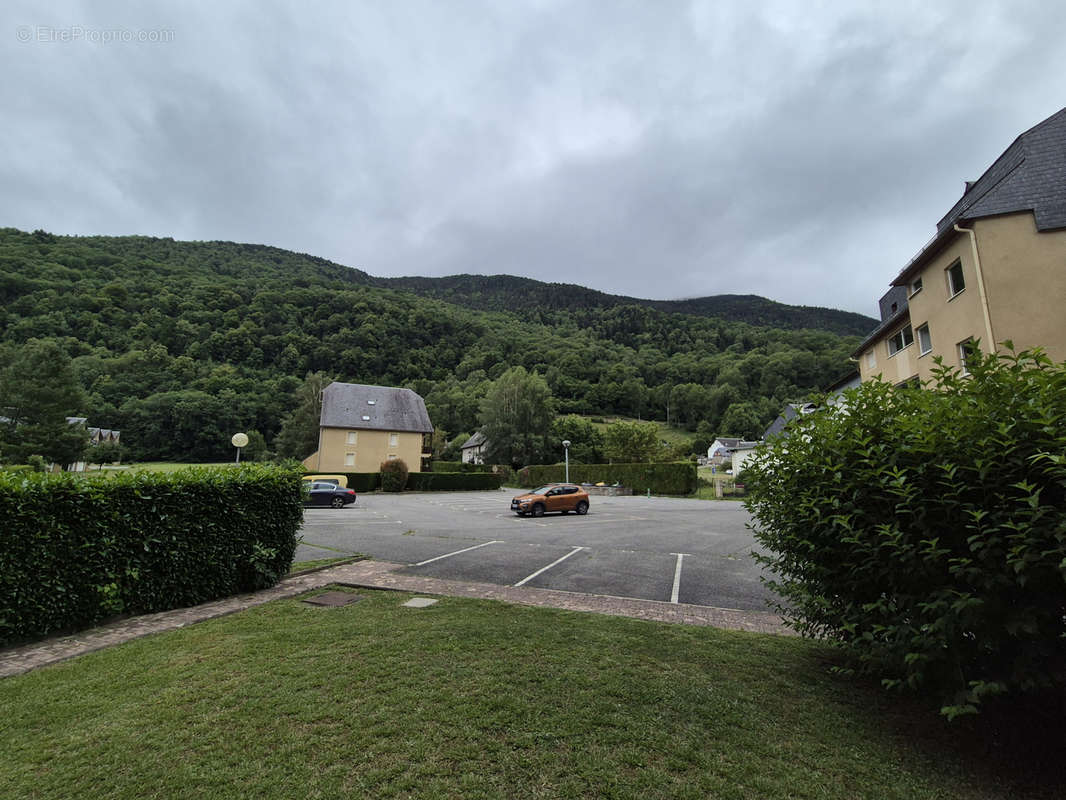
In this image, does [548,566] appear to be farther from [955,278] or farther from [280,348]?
[280,348]

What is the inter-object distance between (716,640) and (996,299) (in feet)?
54.4

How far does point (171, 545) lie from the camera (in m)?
6.43

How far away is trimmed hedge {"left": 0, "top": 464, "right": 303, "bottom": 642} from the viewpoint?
5.11m

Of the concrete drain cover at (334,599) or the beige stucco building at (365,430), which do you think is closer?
the concrete drain cover at (334,599)

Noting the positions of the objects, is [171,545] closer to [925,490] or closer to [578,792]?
[578,792]

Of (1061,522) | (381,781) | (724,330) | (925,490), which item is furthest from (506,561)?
(724,330)

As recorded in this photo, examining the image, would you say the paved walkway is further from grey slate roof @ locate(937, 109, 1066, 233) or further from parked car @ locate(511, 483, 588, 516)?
grey slate roof @ locate(937, 109, 1066, 233)

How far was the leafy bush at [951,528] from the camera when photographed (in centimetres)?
254

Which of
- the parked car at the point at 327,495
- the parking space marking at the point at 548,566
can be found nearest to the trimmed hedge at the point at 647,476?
the parked car at the point at 327,495

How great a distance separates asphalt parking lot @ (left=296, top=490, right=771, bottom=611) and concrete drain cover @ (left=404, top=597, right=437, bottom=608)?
163 cm

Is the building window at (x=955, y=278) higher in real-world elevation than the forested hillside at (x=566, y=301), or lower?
lower

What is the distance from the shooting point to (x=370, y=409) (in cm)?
4525

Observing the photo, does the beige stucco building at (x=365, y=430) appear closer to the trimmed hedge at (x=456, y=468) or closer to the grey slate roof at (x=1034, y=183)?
the trimmed hedge at (x=456, y=468)

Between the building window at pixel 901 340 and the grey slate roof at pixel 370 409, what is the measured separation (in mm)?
38300
